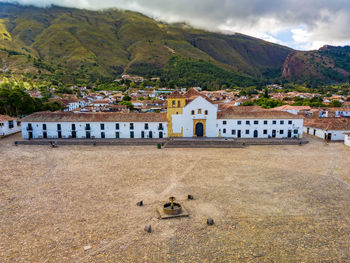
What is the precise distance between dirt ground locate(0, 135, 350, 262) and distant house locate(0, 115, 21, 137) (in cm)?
1215

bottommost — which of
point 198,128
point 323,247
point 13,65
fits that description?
point 323,247

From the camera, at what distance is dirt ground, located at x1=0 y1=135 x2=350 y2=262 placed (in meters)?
11.8

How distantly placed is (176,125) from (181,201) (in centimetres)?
2100

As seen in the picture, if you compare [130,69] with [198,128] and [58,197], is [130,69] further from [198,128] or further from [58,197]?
[58,197]

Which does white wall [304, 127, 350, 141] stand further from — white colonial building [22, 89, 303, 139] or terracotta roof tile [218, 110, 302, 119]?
terracotta roof tile [218, 110, 302, 119]

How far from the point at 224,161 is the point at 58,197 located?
15936 millimetres

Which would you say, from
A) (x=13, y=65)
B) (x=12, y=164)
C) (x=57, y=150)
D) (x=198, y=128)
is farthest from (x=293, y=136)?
(x=13, y=65)

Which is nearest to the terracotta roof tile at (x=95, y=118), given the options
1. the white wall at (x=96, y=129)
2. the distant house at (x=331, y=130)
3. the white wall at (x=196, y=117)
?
the white wall at (x=96, y=129)

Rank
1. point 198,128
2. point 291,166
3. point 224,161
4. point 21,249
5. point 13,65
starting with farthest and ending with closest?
1. point 13,65
2. point 198,128
3. point 224,161
4. point 291,166
5. point 21,249

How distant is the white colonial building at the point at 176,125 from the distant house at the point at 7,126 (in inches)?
147

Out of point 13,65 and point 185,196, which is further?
point 13,65

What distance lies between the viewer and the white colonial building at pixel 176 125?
3672 cm

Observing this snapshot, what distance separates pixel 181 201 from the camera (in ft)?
55.2

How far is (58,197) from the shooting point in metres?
17.4
